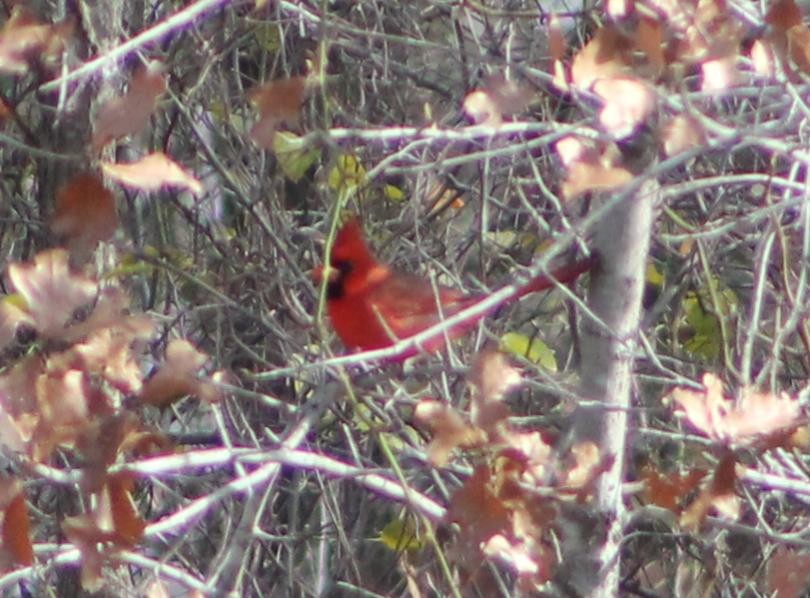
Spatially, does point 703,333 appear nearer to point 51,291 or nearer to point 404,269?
point 404,269

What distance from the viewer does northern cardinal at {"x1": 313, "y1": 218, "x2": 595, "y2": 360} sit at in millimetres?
3164

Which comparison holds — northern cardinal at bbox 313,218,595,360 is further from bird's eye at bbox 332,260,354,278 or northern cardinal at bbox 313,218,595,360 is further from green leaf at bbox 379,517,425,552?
green leaf at bbox 379,517,425,552

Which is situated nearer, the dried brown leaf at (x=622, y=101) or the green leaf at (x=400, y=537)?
Result: the dried brown leaf at (x=622, y=101)

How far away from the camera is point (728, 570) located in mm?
3578

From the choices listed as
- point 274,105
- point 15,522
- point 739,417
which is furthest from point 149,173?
point 739,417

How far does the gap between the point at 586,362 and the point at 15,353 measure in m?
1.37

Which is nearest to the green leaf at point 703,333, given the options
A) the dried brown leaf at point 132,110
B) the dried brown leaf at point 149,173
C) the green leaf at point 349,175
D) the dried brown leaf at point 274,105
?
the green leaf at point 349,175

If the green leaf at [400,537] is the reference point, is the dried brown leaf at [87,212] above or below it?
above

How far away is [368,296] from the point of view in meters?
3.21

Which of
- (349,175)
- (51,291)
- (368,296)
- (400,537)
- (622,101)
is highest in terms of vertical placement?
(622,101)

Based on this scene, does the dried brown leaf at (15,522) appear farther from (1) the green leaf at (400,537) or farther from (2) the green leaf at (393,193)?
(2) the green leaf at (393,193)

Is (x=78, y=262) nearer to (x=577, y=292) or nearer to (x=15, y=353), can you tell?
(x=15, y=353)

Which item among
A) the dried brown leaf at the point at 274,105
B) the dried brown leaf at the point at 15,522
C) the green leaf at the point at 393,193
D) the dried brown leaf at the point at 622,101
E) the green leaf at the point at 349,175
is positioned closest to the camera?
the dried brown leaf at the point at 622,101

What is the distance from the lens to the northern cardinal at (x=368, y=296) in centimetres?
316
